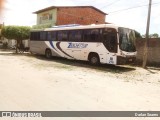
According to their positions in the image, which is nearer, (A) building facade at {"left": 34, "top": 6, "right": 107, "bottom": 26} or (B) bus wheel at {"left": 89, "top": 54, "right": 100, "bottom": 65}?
(B) bus wheel at {"left": 89, "top": 54, "right": 100, "bottom": 65}

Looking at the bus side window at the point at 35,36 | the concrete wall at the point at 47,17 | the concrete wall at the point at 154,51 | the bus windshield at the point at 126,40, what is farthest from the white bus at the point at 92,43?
the concrete wall at the point at 47,17

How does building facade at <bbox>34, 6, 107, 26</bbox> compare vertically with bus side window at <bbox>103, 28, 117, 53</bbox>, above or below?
above

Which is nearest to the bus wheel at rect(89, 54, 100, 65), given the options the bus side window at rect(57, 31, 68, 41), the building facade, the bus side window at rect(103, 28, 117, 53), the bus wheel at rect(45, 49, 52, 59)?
the bus side window at rect(103, 28, 117, 53)

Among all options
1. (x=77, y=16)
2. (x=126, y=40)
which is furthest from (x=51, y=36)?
(x=77, y=16)

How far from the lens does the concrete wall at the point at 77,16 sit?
36.7m

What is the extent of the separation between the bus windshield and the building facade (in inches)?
845

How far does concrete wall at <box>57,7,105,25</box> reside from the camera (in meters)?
36.7

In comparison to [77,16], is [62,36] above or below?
below

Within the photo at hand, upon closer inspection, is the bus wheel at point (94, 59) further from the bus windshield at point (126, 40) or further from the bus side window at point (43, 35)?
the bus side window at point (43, 35)

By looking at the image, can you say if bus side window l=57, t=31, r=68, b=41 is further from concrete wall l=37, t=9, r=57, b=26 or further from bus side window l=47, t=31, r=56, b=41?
concrete wall l=37, t=9, r=57, b=26

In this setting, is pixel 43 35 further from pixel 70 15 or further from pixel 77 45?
pixel 70 15

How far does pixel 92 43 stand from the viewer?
17.9 m

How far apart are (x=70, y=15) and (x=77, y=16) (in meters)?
1.21

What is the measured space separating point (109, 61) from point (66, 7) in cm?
2218
